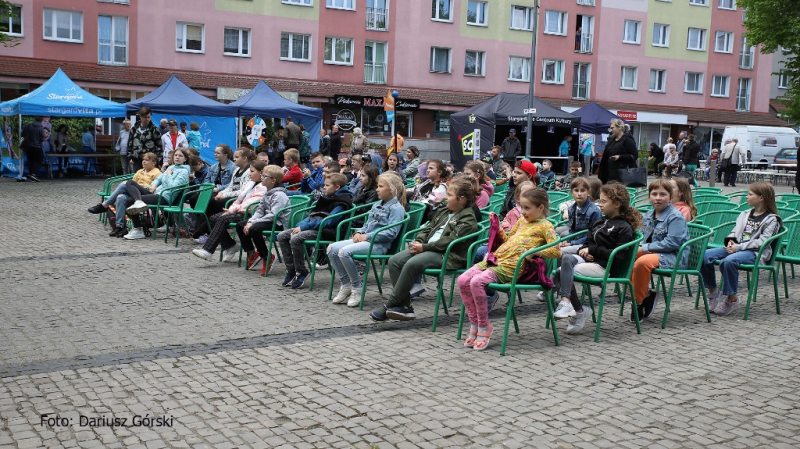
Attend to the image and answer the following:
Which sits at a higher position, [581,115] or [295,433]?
[581,115]

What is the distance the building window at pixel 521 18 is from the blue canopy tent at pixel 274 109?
71.7ft

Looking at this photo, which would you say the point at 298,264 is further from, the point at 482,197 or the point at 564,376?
the point at 564,376

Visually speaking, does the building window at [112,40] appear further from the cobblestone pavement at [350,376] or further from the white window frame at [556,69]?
the cobblestone pavement at [350,376]

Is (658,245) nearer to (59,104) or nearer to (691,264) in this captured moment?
(691,264)

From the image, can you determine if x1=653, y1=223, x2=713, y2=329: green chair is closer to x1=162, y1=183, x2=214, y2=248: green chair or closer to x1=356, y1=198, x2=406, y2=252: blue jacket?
x1=356, y1=198, x2=406, y2=252: blue jacket

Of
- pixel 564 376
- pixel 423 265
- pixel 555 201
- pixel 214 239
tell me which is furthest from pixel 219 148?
pixel 564 376

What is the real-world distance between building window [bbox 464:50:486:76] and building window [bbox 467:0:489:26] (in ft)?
5.11

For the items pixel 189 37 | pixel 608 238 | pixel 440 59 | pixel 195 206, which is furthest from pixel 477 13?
pixel 608 238

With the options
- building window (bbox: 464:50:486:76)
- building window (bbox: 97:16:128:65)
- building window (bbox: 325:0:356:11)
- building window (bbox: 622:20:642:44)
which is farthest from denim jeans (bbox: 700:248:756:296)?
building window (bbox: 622:20:642:44)

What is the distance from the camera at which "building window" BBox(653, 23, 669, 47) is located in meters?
52.6

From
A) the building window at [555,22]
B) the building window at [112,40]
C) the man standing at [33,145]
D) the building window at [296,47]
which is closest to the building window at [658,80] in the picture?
the building window at [555,22]

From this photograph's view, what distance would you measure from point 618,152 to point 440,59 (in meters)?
31.9

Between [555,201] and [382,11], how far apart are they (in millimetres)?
33316

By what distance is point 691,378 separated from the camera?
614 cm
